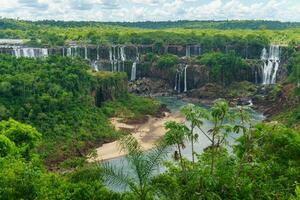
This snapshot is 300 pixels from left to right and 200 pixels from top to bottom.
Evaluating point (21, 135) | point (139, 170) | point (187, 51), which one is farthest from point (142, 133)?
point (187, 51)

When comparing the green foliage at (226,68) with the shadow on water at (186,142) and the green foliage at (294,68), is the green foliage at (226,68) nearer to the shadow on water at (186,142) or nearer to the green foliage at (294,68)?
the green foliage at (294,68)

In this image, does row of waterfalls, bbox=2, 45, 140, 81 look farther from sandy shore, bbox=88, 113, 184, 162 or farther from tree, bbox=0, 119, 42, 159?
tree, bbox=0, 119, 42, 159

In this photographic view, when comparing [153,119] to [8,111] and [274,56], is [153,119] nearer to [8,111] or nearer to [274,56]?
[8,111]

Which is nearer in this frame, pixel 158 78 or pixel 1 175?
pixel 1 175

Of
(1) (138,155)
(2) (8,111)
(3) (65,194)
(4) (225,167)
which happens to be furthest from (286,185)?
(2) (8,111)

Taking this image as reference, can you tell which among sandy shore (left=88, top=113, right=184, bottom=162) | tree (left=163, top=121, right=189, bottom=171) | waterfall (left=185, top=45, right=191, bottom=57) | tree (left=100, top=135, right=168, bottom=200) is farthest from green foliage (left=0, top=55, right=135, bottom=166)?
waterfall (left=185, top=45, right=191, bottom=57)
